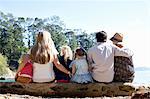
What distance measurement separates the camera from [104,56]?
7.66 meters

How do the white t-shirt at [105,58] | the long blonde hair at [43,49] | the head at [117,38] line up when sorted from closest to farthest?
1. the long blonde hair at [43,49]
2. the white t-shirt at [105,58]
3. the head at [117,38]

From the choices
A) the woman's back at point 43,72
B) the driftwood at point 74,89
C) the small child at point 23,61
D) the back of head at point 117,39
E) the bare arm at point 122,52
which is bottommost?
the driftwood at point 74,89

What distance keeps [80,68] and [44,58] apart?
0.73 metres

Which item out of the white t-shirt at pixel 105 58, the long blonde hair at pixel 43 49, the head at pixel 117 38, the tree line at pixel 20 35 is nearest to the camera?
the long blonde hair at pixel 43 49

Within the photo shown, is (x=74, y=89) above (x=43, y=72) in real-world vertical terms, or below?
below

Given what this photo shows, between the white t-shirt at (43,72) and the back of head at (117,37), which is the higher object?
the back of head at (117,37)

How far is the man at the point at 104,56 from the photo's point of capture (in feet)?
25.1

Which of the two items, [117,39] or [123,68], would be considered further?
[117,39]

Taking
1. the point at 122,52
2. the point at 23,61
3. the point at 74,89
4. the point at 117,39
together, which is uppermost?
the point at 117,39

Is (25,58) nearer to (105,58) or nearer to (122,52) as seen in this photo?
(105,58)

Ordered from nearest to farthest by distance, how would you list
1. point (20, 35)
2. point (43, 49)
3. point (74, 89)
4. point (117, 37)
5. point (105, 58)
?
point (74, 89)
point (43, 49)
point (105, 58)
point (117, 37)
point (20, 35)

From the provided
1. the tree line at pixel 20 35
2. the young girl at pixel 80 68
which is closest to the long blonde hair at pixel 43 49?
the young girl at pixel 80 68

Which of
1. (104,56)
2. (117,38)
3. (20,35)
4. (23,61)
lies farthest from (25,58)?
(20,35)

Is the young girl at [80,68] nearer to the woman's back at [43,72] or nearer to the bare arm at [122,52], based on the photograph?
the woman's back at [43,72]
